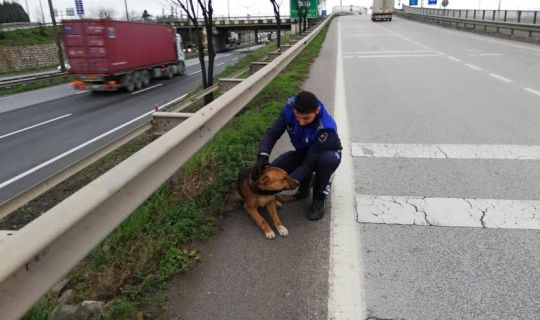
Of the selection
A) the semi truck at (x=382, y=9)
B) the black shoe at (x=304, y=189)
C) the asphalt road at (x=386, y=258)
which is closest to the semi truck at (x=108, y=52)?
the asphalt road at (x=386, y=258)

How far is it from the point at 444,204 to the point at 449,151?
5.20 ft

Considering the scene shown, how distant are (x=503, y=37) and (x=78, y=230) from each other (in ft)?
94.9

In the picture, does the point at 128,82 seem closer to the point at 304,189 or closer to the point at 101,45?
the point at 101,45

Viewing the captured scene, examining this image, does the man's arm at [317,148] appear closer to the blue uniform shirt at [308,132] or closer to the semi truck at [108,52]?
the blue uniform shirt at [308,132]

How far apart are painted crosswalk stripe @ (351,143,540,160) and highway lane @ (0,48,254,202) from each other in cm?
830

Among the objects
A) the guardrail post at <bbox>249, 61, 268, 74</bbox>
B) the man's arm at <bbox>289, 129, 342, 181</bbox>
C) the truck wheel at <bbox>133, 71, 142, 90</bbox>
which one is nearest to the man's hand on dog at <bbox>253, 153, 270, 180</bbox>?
the man's arm at <bbox>289, 129, 342, 181</bbox>

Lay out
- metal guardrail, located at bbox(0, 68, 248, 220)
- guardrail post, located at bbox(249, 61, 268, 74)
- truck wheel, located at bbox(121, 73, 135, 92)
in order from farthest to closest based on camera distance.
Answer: truck wheel, located at bbox(121, 73, 135, 92) → guardrail post, located at bbox(249, 61, 268, 74) → metal guardrail, located at bbox(0, 68, 248, 220)

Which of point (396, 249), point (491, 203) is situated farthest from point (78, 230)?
point (491, 203)

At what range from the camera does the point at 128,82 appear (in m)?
25.4

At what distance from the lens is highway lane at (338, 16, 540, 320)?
2.46 m

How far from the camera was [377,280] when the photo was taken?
2637 millimetres

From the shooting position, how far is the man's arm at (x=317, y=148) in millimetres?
3570

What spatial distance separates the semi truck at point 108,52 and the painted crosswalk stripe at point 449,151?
68.9ft

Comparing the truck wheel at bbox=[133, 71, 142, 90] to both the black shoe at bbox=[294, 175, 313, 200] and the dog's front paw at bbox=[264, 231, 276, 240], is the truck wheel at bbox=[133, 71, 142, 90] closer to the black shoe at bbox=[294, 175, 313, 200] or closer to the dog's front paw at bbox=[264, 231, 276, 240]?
the black shoe at bbox=[294, 175, 313, 200]
